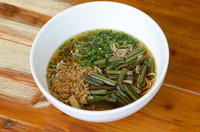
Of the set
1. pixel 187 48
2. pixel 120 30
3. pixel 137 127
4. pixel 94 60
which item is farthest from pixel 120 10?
pixel 137 127

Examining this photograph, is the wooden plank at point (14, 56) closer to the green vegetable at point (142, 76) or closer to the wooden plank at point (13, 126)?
the wooden plank at point (13, 126)

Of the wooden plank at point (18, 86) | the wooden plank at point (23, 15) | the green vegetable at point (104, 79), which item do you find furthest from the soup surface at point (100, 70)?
the wooden plank at point (23, 15)

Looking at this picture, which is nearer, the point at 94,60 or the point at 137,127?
the point at 137,127

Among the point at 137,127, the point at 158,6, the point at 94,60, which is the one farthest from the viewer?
the point at 158,6

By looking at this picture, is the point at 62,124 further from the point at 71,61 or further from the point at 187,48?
the point at 187,48

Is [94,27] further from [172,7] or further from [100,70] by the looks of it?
[172,7]

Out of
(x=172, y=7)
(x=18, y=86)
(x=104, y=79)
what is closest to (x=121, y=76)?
(x=104, y=79)
